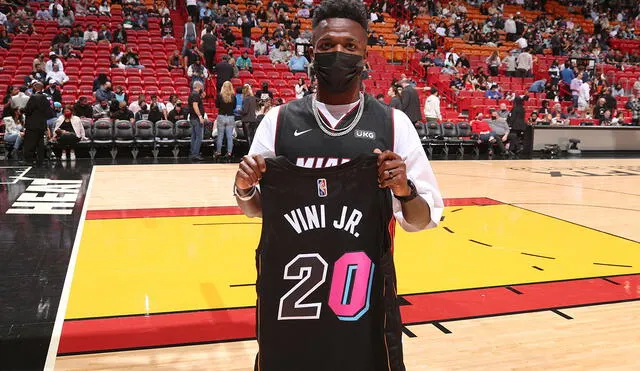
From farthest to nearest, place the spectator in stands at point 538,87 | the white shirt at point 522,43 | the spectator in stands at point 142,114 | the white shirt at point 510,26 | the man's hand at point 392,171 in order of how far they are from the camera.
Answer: the white shirt at point 510,26 → the white shirt at point 522,43 → the spectator in stands at point 538,87 → the spectator in stands at point 142,114 → the man's hand at point 392,171

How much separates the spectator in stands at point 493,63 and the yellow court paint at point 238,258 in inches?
495

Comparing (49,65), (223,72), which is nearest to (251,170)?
(223,72)

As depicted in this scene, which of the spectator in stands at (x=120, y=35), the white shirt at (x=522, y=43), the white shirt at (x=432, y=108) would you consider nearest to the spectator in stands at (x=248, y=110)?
the white shirt at (x=432, y=108)

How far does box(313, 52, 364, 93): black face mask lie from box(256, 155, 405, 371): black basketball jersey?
0.24 m

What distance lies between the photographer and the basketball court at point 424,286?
3.17 meters

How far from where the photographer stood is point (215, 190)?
860 centimetres

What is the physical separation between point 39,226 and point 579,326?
5.00m

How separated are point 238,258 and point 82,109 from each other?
28.8 feet

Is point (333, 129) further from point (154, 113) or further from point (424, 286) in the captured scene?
point (154, 113)

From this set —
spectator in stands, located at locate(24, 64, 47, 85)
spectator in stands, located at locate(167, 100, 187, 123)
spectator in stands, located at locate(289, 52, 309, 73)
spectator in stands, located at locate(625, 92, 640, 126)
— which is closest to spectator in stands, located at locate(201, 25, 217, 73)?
spectator in stands, located at locate(289, 52, 309, 73)

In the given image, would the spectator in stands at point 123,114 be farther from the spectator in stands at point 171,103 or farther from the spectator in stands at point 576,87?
the spectator in stands at point 576,87

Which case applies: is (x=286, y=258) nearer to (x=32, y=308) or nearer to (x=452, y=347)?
(x=452, y=347)

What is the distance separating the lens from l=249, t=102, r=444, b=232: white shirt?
1728 millimetres

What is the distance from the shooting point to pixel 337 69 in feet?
5.49
